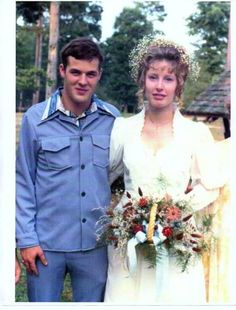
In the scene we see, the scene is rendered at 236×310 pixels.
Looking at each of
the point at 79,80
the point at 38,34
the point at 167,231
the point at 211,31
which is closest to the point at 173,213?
the point at 167,231

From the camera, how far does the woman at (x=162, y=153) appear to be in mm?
1416

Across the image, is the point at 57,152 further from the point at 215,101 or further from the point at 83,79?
the point at 215,101

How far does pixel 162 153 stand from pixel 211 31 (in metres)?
0.46

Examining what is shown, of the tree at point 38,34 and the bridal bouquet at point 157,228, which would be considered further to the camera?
the tree at point 38,34

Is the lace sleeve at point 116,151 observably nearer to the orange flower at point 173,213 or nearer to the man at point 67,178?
the man at point 67,178

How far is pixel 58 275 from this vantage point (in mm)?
1433

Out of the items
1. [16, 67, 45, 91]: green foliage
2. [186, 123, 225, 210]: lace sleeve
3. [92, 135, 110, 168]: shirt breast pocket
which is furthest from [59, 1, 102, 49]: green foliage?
[186, 123, 225, 210]: lace sleeve

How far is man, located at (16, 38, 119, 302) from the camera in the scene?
4.58ft

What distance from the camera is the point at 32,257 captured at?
1.41 m

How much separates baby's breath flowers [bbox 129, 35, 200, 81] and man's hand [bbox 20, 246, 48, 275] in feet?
2.05

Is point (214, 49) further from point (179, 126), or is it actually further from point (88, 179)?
point (88, 179)

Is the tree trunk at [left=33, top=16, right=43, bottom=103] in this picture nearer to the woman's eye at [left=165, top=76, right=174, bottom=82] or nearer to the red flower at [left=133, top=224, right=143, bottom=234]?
the woman's eye at [left=165, top=76, right=174, bottom=82]

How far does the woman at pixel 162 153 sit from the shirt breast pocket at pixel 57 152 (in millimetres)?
144

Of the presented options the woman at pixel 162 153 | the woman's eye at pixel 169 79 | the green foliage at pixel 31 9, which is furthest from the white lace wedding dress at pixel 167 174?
the green foliage at pixel 31 9
